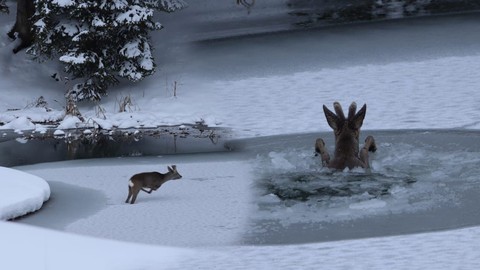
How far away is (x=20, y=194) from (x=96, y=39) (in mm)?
11133

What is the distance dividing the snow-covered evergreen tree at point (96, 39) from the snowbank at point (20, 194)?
29.7ft

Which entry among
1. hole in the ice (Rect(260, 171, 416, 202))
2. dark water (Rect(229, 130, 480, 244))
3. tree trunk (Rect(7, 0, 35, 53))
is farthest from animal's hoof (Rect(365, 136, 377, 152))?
tree trunk (Rect(7, 0, 35, 53))

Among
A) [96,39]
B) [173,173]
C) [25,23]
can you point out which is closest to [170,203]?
[173,173]

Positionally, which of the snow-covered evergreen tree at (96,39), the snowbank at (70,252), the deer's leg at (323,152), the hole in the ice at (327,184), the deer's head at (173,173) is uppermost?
the snow-covered evergreen tree at (96,39)

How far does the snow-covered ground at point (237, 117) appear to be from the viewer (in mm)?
10156

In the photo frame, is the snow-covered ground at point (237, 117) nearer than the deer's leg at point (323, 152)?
Yes

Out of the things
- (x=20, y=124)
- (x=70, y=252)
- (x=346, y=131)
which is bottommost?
(x=70, y=252)

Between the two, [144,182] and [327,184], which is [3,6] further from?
[327,184]

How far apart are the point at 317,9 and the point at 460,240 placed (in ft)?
73.8

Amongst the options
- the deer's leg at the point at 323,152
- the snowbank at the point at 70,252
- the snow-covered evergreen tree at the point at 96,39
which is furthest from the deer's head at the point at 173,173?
the snow-covered evergreen tree at the point at 96,39

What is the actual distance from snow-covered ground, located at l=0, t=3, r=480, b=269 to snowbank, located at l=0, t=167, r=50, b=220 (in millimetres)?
123

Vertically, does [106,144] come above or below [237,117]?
below

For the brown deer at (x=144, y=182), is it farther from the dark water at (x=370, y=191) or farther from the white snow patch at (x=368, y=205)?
the white snow patch at (x=368, y=205)

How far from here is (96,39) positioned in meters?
23.6
